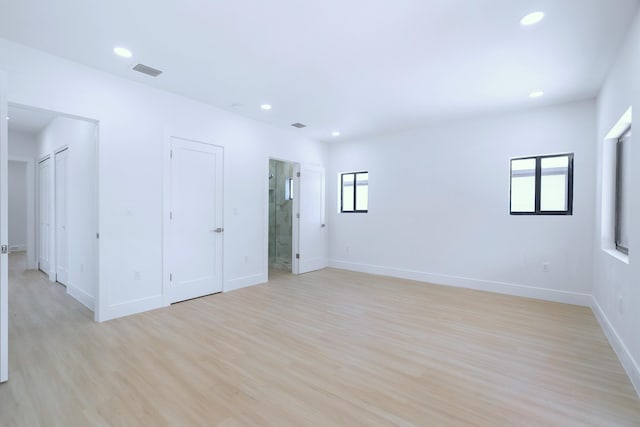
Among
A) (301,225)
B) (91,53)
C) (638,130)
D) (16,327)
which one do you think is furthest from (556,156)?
(16,327)

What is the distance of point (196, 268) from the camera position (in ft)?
14.0

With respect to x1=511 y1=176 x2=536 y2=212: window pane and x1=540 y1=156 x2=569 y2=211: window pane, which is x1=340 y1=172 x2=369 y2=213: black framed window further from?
x1=540 y1=156 x2=569 y2=211: window pane

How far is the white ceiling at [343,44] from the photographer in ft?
7.39

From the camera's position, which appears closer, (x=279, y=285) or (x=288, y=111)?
(x=288, y=111)

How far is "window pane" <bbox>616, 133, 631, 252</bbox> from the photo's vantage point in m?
2.90

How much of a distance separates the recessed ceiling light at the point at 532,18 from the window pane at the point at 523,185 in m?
2.70

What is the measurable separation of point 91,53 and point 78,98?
0.52 meters

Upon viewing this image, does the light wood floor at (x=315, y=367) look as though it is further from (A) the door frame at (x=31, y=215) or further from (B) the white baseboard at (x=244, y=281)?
(A) the door frame at (x=31, y=215)

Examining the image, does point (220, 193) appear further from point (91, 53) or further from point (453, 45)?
point (453, 45)

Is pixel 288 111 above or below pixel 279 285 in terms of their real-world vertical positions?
above

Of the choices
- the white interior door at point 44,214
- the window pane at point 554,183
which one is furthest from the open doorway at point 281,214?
the window pane at point 554,183

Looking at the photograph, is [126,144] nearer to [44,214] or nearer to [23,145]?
[44,214]

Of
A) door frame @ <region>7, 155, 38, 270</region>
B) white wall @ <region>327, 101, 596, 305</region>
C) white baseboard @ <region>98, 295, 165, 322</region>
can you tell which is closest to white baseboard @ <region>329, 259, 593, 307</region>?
white wall @ <region>327, 101, 596, 305</region>

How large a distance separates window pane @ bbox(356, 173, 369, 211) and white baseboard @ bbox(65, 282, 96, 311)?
15.4ft
